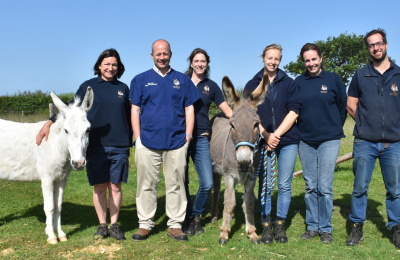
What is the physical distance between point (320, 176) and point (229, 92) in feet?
5.95

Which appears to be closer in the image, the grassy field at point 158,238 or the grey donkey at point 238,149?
the grey donkey at point 238,149

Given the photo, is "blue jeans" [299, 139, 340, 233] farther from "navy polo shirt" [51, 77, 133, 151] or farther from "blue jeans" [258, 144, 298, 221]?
"navy polo shirt" [51, 77, 133, 151]

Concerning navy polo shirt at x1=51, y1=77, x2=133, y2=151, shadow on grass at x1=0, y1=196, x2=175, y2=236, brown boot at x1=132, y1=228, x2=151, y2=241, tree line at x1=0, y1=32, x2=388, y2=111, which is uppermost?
tree line at x1=0, y1=32, x2=388, y2=111

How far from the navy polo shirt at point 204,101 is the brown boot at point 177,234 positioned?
1.53 metres

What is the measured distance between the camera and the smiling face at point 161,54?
4543mm

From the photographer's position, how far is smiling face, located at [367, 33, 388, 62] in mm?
4344

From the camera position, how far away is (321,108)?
14.9ft

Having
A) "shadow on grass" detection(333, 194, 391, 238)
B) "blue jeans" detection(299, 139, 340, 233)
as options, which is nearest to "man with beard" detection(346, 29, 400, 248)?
"blue jeans" detection(299, 139, 340, 233)

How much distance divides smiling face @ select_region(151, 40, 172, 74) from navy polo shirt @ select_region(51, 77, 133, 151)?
79cm

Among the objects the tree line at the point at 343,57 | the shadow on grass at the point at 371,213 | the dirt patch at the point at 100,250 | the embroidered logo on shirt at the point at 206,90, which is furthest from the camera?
the tree line at the point at 343,57

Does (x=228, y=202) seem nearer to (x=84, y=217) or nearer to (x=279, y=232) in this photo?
(x=279, y=232)

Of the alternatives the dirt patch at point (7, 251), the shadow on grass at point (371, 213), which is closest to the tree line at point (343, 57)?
the shadow on grass at point (371, 213)

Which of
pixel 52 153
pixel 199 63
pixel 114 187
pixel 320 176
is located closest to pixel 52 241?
pixel 114 187

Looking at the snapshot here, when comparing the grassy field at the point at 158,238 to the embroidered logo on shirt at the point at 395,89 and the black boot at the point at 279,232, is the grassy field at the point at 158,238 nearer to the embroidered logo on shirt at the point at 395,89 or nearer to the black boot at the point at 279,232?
the black boot at the point at 279,232
